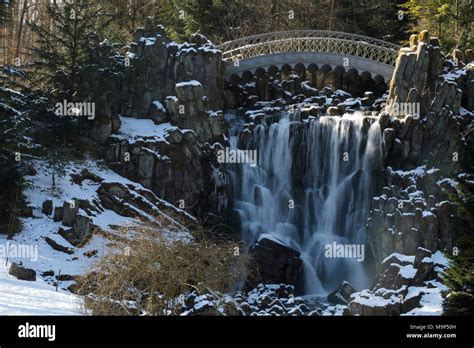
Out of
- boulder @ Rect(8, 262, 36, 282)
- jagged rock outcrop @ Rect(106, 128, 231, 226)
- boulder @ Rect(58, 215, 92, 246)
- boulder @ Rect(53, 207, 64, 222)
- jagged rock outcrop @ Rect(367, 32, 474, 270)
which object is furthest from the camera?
jagged rock outcrop @ Rect(106, 128, 231, 226)

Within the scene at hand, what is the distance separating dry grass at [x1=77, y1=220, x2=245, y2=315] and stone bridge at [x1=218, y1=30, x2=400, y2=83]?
18537mm

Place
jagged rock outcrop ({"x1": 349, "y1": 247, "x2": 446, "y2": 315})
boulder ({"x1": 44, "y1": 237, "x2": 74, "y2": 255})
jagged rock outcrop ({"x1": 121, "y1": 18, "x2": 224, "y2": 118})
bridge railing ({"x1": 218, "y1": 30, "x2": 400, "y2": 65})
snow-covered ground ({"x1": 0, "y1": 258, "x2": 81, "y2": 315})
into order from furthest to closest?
bridge railing ({"x1": 218, "y1": 30, "x2": 400, "y2": 65}), jagged rock outcrop ({"x1": 121, "y1": 18, "x2": 224, "y2": 118}), boulder ({"x1": 44, "y1": 237, "x2": 74, "y2": 255}), jagged rock outcrop ({"x1": 349, "y1": 247, "x2": 446, "y2": 315}), snow-covered ground ({"x1": 0, "y1": 258, "x2": 81, "y2": 315})

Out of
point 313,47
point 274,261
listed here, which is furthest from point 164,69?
point 274,261

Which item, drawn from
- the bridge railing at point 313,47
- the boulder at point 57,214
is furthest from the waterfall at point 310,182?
the boulder at point 57,214

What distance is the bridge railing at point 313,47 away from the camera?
1578 inches

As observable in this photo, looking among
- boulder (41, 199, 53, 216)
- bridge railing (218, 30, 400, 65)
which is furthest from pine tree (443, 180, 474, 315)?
bridge railing (218, 30, 400, 65)

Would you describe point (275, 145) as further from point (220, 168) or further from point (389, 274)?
point (389, 274)

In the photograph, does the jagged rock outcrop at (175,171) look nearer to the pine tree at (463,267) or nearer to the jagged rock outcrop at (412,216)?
the jagged rock outcrop at (412,216)

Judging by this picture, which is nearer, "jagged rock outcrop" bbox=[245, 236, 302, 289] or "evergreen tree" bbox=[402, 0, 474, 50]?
"jagged rock outcrop" bbox=[245, 236, 302, 289]

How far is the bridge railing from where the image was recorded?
40.1 metres

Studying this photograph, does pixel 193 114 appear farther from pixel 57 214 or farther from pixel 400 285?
pixel 400 285

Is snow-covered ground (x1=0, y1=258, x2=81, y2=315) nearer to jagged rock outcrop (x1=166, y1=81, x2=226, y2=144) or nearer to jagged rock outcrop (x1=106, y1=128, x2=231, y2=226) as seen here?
jagged rock outcrop (x1=106, y1=128, x2=231, y2=226)

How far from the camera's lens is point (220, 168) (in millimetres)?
37000

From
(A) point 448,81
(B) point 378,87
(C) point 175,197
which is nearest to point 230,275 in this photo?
(C) point 175,197
